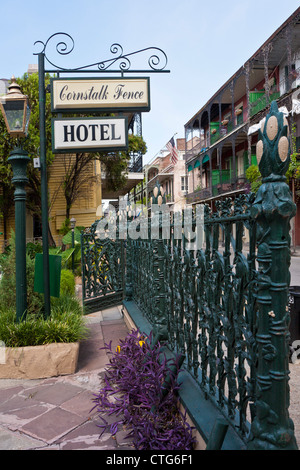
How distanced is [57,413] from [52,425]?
188 millimetres

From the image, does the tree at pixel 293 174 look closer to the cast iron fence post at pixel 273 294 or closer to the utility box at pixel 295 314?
the utility box at pixel 295 314

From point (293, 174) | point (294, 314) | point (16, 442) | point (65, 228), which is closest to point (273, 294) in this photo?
point (16, 442)

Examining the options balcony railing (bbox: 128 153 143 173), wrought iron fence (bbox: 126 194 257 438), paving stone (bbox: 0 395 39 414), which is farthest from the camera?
balcony railing (bbox: 128 153 143 173)

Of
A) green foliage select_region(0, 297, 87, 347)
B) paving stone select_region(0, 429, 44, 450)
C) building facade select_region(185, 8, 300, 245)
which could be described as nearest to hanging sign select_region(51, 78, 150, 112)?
green foliage select_region(0, 297, 87, 347)

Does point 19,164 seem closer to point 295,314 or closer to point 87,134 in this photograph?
point 87,134

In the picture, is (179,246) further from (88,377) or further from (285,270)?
(88,377)

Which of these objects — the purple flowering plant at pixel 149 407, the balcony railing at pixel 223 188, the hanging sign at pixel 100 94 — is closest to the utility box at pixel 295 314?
the purple flowering plant at pixel 149 407

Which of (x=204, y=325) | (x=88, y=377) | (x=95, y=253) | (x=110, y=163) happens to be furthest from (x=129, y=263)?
(x=110, y=163)

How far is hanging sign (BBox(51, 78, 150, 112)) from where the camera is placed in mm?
4148

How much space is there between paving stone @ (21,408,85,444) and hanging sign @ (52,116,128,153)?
2734 mm

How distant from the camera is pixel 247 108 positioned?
2358cm

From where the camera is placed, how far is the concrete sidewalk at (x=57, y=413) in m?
2.47

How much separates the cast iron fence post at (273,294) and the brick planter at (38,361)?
8.82 feet

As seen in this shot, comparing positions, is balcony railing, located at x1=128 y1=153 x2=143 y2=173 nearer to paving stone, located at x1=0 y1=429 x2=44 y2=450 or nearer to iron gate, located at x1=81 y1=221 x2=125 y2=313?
iron gate, located at x1=81 y1=221 x2=125 y2=313
